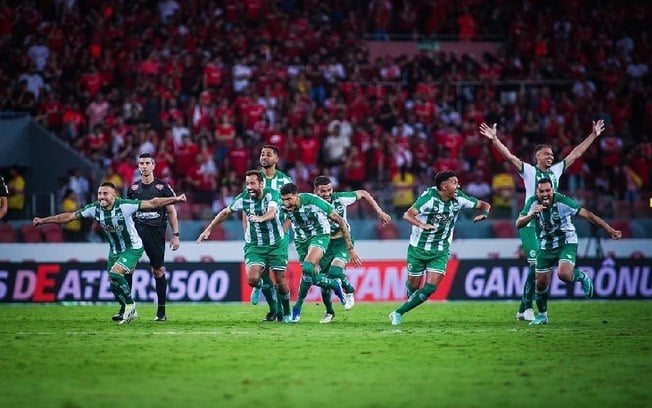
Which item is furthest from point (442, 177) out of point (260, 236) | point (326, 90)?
point (326, 90)

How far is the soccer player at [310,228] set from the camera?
17.6 metres

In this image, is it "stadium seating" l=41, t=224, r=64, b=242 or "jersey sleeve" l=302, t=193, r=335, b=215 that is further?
"stadium seating" l=41, t=224, r=64, b=242

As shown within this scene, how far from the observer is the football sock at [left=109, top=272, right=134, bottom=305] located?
17.9 meters

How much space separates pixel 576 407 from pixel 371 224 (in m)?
16.8

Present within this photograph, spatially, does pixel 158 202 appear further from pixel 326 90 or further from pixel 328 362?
pixel 326 90

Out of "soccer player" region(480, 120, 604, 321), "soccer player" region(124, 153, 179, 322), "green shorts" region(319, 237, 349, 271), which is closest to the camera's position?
"soccer player" region(480, 120, 604, 321)

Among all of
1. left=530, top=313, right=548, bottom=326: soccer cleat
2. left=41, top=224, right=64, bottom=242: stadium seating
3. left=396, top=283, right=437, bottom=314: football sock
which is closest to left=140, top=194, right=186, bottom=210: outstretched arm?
left=396, top=283, right=437, bottom=314: football sock

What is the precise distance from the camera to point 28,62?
3072 cm

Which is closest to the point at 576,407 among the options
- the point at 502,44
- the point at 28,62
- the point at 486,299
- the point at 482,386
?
the point at 482,386

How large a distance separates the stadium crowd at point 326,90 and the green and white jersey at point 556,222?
921 cm

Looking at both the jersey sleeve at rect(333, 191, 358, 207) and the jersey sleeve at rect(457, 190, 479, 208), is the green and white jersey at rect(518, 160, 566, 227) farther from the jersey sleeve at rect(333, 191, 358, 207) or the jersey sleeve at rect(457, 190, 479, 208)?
the jersey sleeve at rect(333, 191, 358, 207)

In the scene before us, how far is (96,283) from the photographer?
25203 mm

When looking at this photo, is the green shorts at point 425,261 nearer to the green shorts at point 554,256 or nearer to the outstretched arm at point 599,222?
the green shorts at point 554,256

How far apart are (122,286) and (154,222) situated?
1658mm
